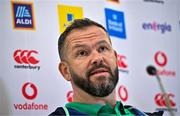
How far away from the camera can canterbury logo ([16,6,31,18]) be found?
152cm

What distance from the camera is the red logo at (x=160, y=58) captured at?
1707 millimetres

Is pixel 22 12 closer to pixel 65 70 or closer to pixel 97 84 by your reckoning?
pixel 65 70

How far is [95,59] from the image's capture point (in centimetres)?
139

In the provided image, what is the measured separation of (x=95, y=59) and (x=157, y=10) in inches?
20.0

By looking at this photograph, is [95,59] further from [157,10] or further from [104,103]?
[157,10]

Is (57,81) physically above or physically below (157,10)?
below

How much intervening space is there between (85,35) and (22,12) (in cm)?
29

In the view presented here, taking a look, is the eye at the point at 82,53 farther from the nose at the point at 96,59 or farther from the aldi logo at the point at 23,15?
the aldi logo at the point at 23,15

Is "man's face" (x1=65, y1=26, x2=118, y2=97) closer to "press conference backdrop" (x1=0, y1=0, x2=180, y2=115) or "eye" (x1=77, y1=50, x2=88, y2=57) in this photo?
"eye" (x1=77, y1=50, x2=88, y2=57)

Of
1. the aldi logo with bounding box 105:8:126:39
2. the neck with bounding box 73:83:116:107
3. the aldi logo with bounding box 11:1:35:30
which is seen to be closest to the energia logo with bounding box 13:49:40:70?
the aldi logo with bounding box 11:1:35:30

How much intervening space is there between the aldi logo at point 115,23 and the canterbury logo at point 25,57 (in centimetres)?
34

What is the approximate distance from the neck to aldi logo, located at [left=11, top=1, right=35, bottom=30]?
1.09 ft

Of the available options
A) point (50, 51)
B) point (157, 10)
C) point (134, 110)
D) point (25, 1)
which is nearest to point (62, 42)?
point (50, 51)

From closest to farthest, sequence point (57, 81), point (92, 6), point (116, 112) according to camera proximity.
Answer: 1. point (116, 112)
2. point (57, 81)
3. point (92, 6)
